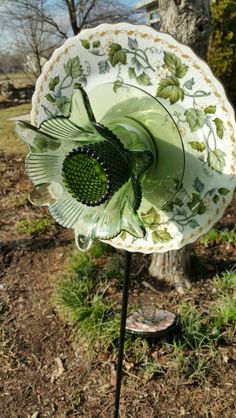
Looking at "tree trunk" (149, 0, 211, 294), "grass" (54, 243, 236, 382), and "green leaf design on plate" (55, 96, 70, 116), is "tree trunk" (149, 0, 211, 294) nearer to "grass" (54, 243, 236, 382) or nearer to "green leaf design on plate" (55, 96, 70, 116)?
"green leaf design on plate" (55, 96, 70, 116)

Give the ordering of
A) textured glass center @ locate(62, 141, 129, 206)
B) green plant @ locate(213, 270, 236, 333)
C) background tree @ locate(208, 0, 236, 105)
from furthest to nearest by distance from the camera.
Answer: background tree @ locate(208, 0, 236, 105), green plant @ locate(213, 270, 236, 333), textured glass center @ locate(62, 141, 129, 206)

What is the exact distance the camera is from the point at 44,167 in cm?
113

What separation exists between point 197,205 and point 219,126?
0.22 m

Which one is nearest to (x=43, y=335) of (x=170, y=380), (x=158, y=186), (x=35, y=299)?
(x=35, y=299)

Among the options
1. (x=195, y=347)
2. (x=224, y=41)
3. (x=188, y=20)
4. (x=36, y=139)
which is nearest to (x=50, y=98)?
(x=36, y=139)

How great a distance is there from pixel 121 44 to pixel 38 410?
1872 millimetres

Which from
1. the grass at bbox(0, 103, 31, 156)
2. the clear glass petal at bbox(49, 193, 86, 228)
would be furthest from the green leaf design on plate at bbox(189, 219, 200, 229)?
the grass at bbox(0, 103, 31, 156)

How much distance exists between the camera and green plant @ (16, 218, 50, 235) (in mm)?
3780

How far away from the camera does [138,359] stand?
92.2 inches

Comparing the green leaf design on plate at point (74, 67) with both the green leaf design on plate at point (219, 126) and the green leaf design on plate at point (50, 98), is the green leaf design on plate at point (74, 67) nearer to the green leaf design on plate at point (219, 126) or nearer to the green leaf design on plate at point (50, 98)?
the green leaf design on plate at point (50, 98)

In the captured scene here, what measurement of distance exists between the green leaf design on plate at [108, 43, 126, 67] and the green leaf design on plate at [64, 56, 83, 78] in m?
0.10

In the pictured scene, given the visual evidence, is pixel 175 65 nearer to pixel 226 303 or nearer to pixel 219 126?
pixel 219 126

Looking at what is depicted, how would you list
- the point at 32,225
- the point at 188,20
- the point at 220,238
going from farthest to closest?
the point at 32,225 < the point at 220,238 < the point at 188,20

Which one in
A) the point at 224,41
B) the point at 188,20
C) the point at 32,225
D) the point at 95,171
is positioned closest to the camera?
the point at 95,171
